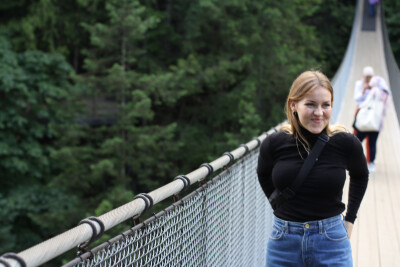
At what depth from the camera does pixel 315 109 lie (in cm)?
178

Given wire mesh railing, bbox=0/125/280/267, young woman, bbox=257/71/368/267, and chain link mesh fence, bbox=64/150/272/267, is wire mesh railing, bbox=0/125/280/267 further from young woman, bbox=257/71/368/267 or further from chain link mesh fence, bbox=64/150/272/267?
young woman, bbox=257/71/368/267

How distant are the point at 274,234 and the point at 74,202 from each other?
11570 mm

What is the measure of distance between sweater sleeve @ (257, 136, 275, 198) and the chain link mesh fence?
274mm

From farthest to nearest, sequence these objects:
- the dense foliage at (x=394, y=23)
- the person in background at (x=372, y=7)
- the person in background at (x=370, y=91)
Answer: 1. the dense foliage at (x=394, y=23)
2. the person in background at (x=372, y=7)
3. the person in background at (x=370, y=91)

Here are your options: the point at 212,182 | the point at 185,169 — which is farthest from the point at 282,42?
the point at 212,182

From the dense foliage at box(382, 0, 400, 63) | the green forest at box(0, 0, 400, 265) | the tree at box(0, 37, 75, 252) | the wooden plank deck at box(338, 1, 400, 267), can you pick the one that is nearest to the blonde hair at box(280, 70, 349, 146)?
the wooden plank deck at box(338, 1, 400, 267)

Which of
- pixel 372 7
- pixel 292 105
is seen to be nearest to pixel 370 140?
pixel 292 105

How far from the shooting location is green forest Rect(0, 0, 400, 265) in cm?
1265

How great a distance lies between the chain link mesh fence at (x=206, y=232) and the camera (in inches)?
62.6

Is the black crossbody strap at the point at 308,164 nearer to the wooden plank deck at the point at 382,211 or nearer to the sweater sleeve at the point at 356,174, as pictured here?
the sweater sleeve at the point at 356,174

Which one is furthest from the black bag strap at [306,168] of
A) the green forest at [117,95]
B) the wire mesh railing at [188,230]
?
the green forest at [117,95]

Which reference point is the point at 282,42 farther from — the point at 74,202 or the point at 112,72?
the point at 74,202

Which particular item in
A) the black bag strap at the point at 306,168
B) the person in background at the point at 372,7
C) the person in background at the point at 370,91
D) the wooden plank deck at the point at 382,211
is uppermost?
the black bag strap at the point at 306,168

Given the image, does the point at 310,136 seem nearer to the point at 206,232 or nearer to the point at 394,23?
the point at 206,232
